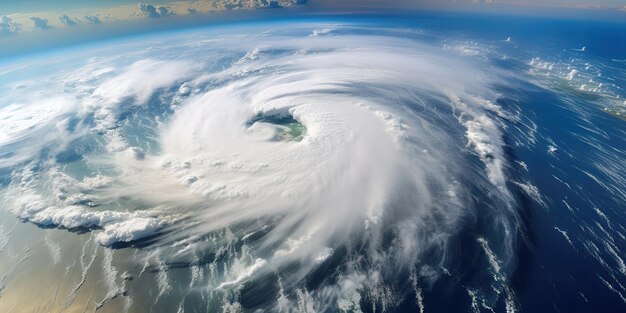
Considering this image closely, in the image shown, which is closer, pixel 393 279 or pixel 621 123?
pixel 393 279

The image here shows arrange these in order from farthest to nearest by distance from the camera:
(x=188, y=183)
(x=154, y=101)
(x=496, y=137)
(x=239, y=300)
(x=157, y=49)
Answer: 1. (x=157, y=49)
2. (x=154, y=101)
3. (x=496, y=137)
4. (x=188, y=183)
5. (x=239, y=300)

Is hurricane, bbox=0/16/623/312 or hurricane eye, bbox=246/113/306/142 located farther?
hurricane eye, bbox=246/113/306/142

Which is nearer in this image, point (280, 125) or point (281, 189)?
point (281, 189)

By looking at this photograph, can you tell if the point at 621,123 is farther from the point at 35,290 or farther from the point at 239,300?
the point at 35,290

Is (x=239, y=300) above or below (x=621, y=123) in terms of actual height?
below

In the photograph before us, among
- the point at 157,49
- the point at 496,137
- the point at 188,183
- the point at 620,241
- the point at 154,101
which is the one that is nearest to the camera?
the point at 620,241

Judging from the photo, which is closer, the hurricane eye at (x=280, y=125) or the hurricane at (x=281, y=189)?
the hurricane at (x=281, y=189)

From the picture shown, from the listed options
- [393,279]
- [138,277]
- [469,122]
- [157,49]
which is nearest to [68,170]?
[138,277]

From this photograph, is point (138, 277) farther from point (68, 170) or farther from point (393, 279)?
point (68, 170)
